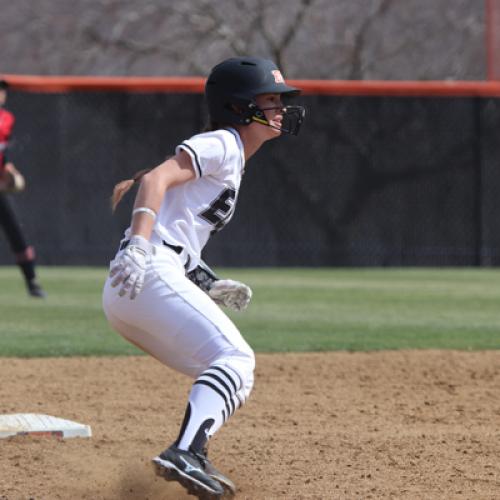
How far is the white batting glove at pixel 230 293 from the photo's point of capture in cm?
414

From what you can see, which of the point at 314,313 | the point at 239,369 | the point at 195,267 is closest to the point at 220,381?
the point at 239,369

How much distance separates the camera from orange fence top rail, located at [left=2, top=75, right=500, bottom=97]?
1423 cm

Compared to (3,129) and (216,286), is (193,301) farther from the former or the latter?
(3,129)

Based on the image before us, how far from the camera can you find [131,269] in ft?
11.6

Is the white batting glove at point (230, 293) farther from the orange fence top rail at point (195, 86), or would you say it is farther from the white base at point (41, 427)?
the orange fence top rail at point (195, 86)

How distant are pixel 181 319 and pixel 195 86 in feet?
35.6

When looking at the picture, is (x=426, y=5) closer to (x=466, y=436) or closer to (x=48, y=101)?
(x=48, y=101)

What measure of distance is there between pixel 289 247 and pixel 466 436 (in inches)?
373

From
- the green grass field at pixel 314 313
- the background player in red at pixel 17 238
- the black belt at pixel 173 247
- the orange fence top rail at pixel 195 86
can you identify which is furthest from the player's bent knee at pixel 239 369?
the orange fence top rail at pixel 195 86

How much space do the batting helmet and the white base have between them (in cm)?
167

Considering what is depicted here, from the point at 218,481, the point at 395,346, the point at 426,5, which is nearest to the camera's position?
the point at 218,481

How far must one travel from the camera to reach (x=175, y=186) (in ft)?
12.5

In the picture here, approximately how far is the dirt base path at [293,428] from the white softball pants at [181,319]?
1.86 feet

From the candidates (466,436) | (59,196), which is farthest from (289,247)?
(466,436)
